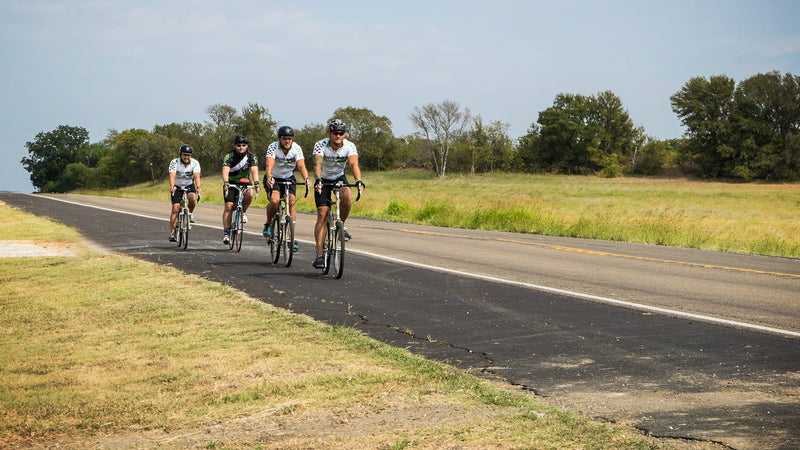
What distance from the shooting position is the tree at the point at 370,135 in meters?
131

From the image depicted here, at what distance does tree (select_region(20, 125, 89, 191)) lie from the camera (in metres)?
174

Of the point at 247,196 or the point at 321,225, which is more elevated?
the point at 247,196

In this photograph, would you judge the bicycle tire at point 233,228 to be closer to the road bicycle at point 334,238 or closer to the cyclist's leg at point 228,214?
the cyclist's leg at point 228,214

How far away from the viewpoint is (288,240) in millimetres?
13031

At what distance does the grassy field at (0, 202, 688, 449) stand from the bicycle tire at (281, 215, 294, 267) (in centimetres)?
376

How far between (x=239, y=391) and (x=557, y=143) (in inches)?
4660

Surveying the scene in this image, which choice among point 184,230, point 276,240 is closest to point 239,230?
point 184,230

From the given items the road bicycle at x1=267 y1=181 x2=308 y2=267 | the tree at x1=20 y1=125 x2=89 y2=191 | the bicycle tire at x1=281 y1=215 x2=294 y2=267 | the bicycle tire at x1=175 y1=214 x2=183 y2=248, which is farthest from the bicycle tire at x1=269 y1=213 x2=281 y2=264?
the tree at x1=20 y1=125 x2=89 y2=191

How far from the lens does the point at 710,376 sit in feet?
19.3

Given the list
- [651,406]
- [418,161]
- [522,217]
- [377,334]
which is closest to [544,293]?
[377,334]

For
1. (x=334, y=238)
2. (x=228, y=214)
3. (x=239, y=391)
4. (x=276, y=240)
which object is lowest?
(x=239, y=391)

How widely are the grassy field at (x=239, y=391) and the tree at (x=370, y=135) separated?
400ft

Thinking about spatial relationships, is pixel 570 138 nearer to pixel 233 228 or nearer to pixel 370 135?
pixel 370 135

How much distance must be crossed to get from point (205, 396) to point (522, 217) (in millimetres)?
22336
